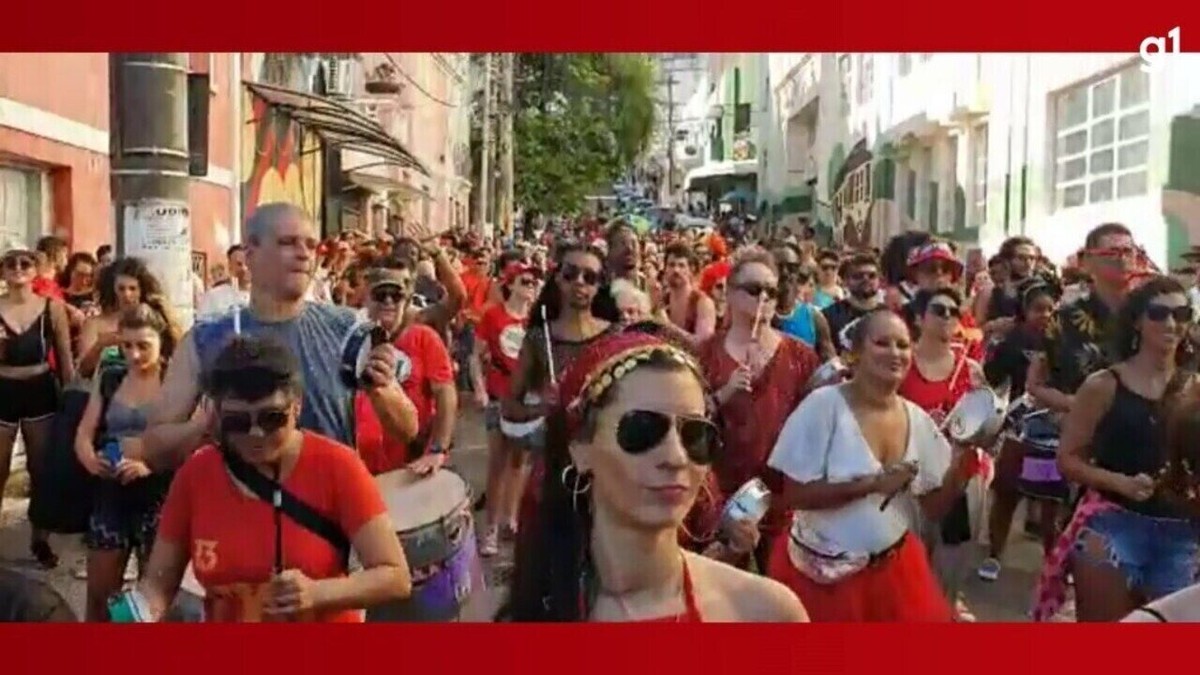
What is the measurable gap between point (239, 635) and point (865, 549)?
4.74 feet

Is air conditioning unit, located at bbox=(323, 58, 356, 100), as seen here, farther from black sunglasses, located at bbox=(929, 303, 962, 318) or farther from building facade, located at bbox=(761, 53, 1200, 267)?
black sunglasses, located at bbox=(929, 303, 962, 318)

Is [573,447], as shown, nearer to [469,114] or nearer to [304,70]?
[304,70]

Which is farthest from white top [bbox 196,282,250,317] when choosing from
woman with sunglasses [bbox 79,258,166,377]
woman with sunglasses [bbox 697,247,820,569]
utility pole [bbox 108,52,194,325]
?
woman with sunglasses [bbox 697,247,820,569]

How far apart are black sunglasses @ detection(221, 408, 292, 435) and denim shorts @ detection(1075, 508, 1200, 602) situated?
Result: 2.03 metres

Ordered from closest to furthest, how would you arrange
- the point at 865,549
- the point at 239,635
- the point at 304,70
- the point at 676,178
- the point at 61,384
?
the point at 239,635 → the point at 865,549 → the point at 61,384 → the point at 304,70 → the point at 676,178

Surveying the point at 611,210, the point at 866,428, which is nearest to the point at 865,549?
the point at 866,428

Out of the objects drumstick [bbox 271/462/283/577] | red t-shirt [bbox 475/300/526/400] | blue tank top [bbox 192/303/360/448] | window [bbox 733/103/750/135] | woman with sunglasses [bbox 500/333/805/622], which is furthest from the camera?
window [bbox 733/103/750/135]

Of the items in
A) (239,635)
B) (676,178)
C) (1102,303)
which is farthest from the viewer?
(676,178)

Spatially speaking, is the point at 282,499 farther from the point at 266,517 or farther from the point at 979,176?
the point at 979,176

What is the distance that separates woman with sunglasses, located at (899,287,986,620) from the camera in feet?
15.6

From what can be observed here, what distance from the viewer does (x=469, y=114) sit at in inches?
468

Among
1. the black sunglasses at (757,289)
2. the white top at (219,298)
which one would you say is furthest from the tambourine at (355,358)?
the white top at (219,298)

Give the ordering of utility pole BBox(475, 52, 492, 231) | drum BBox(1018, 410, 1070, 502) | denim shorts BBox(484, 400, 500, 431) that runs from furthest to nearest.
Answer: utility pole BBox(475, 52, 492, 231), denim shorts BBox(484, 400, 500, 431), drum BBox(1018, 410, 1070, 502)

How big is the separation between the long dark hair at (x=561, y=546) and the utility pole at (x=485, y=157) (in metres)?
2.85
